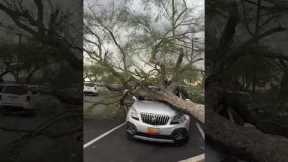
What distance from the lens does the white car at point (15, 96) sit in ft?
5.80

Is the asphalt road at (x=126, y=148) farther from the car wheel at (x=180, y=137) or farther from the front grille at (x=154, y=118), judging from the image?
the front grille at (x=154, y=118)

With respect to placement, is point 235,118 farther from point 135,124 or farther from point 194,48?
point 135,124

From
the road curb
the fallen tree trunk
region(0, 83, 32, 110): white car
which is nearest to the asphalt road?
the road curb

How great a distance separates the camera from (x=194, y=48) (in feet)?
5.76

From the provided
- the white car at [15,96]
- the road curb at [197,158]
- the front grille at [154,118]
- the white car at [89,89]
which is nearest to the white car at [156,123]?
the front grille at [154,118]

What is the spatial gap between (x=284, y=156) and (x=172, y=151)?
827 millimetres

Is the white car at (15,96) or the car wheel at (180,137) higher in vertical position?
the white car at (15,96)

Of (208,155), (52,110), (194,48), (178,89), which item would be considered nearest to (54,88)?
(52,110)

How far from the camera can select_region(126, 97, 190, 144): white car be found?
1716 millimetres

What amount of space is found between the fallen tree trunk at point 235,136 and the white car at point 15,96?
0.91 meters

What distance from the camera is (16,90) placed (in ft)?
5.89

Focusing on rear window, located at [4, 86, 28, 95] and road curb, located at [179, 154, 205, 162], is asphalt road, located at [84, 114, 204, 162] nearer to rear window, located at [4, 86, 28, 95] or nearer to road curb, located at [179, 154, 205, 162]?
road curb, located at [179, 154, 205, 162]

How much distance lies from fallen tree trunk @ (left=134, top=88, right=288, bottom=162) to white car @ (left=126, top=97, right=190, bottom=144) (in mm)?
73

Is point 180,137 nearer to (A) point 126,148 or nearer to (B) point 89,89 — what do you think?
(A) point 126,148
